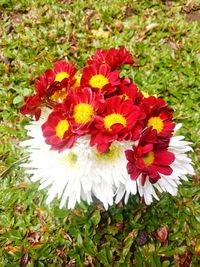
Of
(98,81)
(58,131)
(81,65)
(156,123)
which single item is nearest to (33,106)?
(58,131)

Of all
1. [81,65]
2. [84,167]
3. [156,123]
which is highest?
[156,123]

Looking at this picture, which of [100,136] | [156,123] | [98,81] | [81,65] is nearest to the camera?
[100,136]

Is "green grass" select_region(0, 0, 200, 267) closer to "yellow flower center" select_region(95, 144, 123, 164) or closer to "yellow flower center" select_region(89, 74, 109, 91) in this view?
"yellow flower center" select_region(95, 144, 123, 164)

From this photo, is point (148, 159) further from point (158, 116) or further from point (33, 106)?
point (33, 106)

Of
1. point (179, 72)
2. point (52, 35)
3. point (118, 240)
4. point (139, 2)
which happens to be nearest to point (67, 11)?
point (52, 35)

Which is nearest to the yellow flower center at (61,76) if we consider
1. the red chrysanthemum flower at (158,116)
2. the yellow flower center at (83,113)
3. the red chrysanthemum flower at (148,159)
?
the yellow flower center at (83,113)

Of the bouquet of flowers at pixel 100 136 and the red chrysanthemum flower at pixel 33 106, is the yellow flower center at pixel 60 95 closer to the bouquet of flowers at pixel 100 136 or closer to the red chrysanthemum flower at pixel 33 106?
the bouquet of flowers at pixel 100 136
